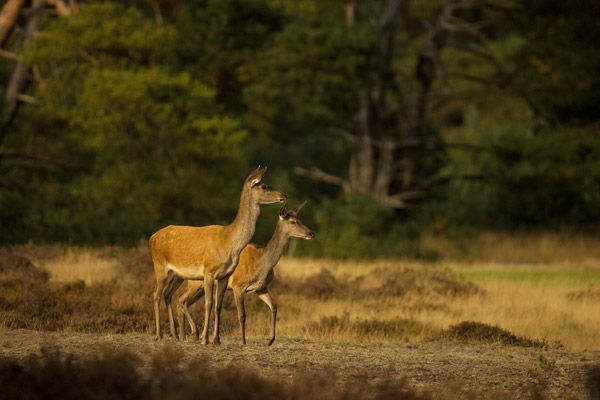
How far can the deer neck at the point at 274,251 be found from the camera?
1141 centimetres

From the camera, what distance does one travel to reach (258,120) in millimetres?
34562

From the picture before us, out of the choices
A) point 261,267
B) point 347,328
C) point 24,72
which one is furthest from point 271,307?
point 24,72

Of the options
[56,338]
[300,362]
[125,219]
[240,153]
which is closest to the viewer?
[300,362]

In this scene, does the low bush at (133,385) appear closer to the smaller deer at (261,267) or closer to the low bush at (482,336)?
the smaller deer at (261,267)

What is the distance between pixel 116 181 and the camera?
27.2m

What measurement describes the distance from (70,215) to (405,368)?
18449 millimetres

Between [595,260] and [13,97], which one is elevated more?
[13,97]

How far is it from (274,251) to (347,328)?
2.83 meters

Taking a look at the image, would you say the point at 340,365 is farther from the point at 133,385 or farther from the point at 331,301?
the point at 331,301

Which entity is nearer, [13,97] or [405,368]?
[405,368]

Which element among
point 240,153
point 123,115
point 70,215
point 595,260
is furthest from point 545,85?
point 70,215

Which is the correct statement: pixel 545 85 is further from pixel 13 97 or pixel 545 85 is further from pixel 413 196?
pixel 13 97

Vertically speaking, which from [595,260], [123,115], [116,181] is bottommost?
[595,260]

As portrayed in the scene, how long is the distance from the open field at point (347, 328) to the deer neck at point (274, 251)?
2.89ft
